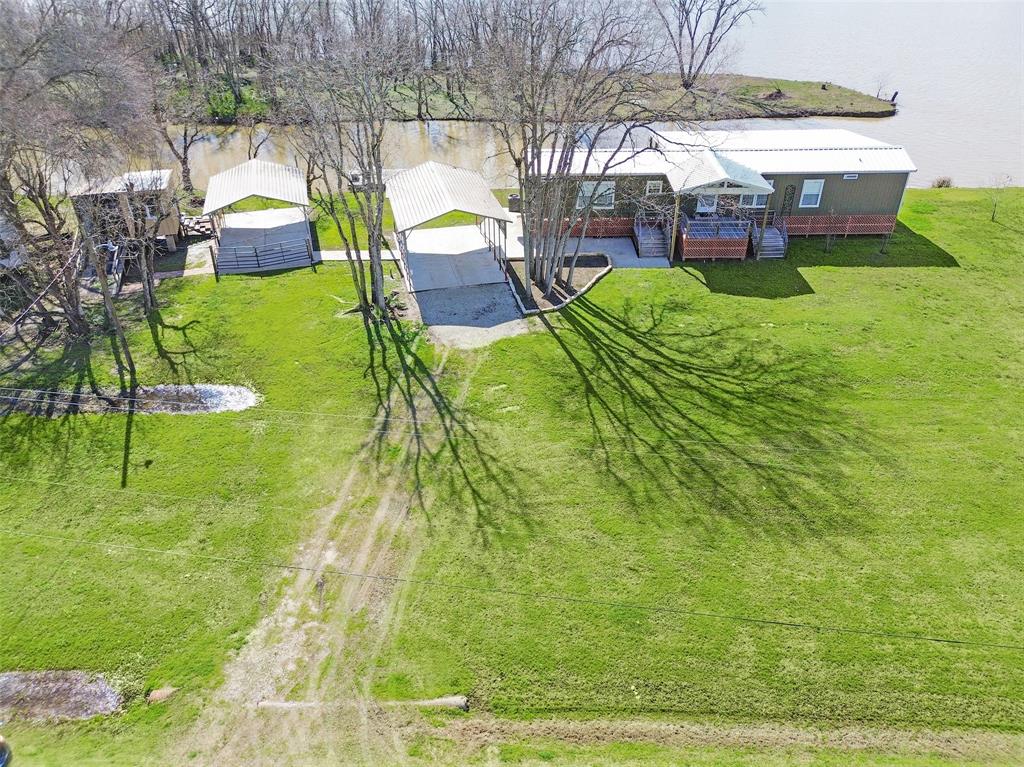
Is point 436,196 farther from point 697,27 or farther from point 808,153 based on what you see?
point 697,27

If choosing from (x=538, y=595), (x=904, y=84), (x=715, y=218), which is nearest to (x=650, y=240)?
(x=715, y=218)

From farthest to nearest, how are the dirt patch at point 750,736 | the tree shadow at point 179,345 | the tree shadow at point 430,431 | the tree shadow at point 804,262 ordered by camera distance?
the tree shadow at point 804,262, the tree shadow at point 179,345, the tree shadow at point 430,431, the dirt patch at point 750,736

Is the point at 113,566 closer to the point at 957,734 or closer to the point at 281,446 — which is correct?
the point at 281,446

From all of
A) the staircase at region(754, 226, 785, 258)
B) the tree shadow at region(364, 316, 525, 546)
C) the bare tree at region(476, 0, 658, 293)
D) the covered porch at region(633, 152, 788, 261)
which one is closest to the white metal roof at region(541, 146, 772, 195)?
the covered porch at region(633, 152, 788, 261)

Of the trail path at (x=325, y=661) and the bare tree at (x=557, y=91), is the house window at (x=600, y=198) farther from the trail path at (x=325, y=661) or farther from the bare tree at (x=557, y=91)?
the trail path at (x=325, y=661)

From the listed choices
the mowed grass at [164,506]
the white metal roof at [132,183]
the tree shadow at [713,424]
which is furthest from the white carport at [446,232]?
the white metal roof at [132,183]

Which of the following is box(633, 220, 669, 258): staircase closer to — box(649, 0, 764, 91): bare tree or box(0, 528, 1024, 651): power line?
box(0, 528, 1024, 651): power line
